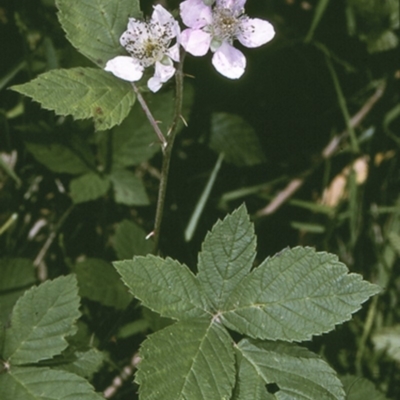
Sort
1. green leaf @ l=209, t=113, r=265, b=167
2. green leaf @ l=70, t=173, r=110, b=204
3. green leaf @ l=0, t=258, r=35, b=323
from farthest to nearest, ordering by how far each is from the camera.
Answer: green leaf @ l=209, t=113, r=265, b=167
green leaf @ l=70, t=173, r=110, b=204
green leaf @ l=0, t=258, r=35, b=323

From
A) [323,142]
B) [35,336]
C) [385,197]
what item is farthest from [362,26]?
[35,336]

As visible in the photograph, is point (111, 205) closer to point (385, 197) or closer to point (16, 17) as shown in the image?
point (16, 17)

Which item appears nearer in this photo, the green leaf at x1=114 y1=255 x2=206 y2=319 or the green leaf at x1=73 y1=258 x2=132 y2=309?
the green leaf at x1=114 y1=255 x2=206 y2=319

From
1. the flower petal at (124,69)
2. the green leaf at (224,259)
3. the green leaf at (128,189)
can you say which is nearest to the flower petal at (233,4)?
the flower petal at (124,69)

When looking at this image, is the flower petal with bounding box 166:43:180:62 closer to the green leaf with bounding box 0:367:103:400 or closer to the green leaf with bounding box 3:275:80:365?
the green leaf with bounding box 3:275:80:365

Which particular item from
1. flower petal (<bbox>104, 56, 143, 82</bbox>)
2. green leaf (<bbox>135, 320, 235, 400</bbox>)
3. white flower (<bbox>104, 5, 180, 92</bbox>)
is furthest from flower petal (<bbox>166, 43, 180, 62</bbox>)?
green leaf (<bbox>135, 320, 235, 400</bbox>)

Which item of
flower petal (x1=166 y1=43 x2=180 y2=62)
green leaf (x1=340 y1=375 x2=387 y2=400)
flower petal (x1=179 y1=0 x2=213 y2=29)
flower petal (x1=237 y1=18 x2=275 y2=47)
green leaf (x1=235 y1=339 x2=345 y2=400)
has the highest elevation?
flower petal (x1=179 y1=0 x2=213 y2=29)

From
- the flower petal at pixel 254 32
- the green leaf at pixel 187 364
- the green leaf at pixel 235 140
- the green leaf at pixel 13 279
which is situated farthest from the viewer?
the green leaf at pixel 235 140

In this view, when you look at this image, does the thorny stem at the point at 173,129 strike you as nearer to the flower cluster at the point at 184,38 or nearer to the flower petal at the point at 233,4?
the flower cluster at the point at 184,38
